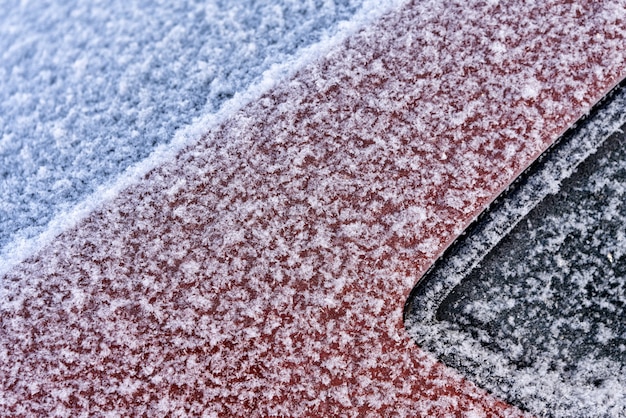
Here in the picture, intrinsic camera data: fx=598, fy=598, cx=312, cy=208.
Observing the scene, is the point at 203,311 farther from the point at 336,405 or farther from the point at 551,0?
the point at 551,0

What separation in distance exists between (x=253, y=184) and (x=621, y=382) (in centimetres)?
51

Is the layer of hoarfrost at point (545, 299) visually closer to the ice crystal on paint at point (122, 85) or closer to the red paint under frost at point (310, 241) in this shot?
the red paint under frost at point (310, 241)

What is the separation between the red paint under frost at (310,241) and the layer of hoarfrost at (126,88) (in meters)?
0.06

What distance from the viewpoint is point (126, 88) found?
0.92 m

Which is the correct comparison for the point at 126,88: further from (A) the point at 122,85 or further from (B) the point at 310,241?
(B) the point at 310,241

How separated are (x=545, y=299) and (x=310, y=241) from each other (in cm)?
29

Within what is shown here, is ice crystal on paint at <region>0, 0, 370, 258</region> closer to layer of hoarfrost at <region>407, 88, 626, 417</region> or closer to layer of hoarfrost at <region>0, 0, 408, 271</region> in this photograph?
layer of hoarfrost at <region>0, 0, 408, 271</region>

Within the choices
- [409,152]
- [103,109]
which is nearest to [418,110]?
[409,152]

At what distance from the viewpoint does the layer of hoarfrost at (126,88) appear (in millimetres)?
817

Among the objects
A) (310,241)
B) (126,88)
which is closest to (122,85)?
(126,88)

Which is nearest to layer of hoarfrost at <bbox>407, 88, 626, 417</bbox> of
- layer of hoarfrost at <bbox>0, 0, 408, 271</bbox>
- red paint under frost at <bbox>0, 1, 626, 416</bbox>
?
red paint under frost at <bbox>0, 1, 626, 416</bbox>

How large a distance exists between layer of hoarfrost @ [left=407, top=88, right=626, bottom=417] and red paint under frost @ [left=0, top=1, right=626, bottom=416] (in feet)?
0.11

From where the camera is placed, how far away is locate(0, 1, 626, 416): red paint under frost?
706mm

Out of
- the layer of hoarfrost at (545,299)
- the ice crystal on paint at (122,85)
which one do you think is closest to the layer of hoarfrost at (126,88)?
the ice crystal on paint at (122,85)
